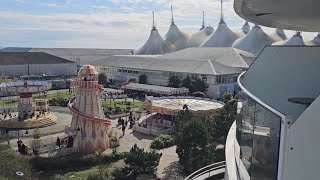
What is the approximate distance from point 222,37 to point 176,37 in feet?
36.7

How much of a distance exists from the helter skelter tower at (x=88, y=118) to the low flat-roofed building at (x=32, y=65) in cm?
3686

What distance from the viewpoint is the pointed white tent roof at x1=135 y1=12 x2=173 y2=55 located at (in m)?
70.2

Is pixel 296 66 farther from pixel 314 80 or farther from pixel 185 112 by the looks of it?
pixel 185 112

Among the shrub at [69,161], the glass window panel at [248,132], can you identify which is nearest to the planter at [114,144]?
the shrub at [69,161]

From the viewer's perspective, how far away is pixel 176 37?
7662 centimetres

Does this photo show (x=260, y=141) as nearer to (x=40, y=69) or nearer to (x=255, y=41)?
(x=40, y=69)

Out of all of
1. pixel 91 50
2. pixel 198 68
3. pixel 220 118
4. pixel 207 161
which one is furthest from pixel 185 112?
pixel 91 50

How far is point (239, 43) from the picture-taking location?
62.6 metres

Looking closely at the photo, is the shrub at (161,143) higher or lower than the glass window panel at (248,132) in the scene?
lower

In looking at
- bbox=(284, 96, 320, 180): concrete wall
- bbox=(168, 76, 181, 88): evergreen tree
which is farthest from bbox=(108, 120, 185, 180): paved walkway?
bbox=(168, 76, 181, 88): evergreen tree

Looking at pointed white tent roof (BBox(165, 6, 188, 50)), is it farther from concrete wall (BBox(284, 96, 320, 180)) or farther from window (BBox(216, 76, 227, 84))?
concrete wall (BBox(284, 96, 320, 180))

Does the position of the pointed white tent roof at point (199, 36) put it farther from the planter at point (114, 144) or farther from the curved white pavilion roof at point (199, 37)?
the planter at point (114, 144)

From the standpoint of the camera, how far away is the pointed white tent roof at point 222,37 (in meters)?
67.2

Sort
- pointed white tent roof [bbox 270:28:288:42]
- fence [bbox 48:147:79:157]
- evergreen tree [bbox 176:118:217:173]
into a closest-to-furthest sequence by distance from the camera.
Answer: evergreen tree [bbox 176:118:217:173], fence [bbox 48:147:79:157], pointed white tent roof [bbox 270:28:288:42]
